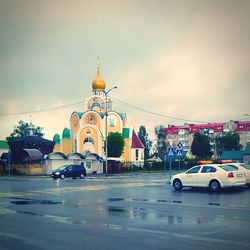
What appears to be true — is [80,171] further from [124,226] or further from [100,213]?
[124,226]

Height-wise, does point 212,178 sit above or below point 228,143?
below

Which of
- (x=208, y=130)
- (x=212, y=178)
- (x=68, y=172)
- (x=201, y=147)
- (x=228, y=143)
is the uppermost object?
(x=208, y=130)

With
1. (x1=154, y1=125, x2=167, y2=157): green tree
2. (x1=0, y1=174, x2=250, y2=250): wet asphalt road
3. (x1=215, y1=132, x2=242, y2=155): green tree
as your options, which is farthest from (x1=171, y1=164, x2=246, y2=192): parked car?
(x1=215, y1=132, x2=242, y2=155): green tree

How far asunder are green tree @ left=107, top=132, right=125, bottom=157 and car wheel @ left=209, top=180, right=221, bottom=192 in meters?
54.5

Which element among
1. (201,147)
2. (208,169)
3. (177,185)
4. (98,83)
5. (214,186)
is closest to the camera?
(214,186)

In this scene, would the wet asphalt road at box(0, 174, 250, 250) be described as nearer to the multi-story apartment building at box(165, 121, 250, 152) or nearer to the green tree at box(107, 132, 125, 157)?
the green tree at box(107, 132, 125, 157)

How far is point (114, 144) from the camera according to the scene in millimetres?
77000

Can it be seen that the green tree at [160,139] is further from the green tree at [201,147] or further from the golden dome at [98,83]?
the golden dome at [98,83]

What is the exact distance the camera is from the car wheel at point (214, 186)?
22.2 m

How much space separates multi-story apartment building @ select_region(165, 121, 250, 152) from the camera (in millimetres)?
157125

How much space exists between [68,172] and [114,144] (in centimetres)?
3200

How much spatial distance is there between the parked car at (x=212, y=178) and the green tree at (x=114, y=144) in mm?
52762

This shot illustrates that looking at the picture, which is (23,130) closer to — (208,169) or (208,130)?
(208,130)

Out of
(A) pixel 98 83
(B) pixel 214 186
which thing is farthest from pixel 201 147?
(B) pixel 214 186
